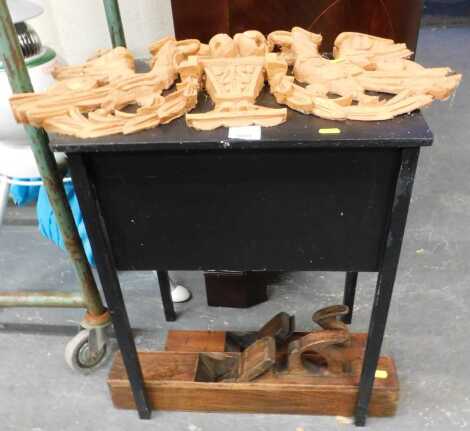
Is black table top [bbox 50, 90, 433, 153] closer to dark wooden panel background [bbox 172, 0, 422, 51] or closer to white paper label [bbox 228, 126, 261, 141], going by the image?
white paper label [bbox 228, 126, 261, 141]

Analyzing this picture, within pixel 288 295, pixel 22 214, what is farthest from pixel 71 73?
pixel 22 214

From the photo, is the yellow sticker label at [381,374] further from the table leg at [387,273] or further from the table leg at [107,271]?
the table leg at [107,271]

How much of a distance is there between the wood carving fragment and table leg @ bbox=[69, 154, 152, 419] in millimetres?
86

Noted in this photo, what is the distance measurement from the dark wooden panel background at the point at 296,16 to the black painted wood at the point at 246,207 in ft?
2.68

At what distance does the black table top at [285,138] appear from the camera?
2.42ft

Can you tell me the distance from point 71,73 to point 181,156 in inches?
14.8

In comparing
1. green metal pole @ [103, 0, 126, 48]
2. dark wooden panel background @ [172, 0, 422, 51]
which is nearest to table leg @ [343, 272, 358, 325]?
dark wooden panel background @ [172, 0, 422, 51]

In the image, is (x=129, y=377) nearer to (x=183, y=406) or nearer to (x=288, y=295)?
(x=183, y=406)

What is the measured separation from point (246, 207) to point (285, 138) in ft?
0.56

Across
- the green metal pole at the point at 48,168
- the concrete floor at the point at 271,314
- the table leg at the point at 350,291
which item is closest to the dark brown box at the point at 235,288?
the concrete floor at the point at 271,314

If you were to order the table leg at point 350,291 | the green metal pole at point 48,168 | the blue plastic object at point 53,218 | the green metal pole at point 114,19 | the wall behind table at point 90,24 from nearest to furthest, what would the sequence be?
1. the green metal pole at point 48,168
2. the green metal pole at point 114,19
3. the table leg at point 350,291
4. the blue plastic object at point 53,218
5. the wall behind table at point 90,24

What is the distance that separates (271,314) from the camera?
150cm

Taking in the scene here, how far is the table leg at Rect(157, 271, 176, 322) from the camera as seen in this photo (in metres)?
1.42

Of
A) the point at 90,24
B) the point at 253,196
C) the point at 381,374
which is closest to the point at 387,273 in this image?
the point at 253,196
